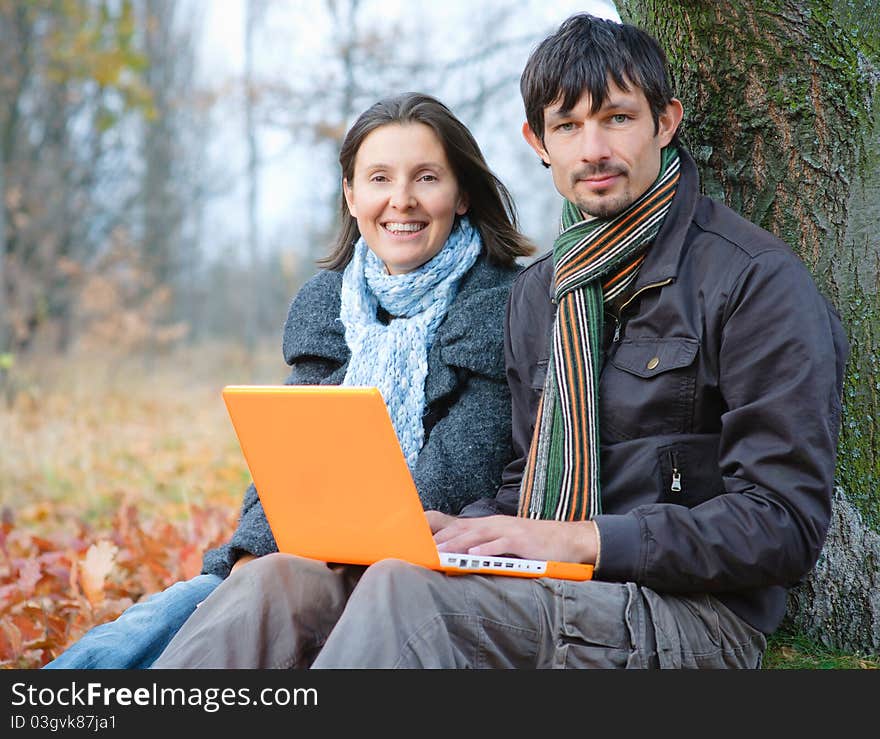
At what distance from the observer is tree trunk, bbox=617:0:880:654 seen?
2643mm

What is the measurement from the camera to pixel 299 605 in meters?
2.27

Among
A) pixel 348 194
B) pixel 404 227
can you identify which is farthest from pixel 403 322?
pixel 348 194

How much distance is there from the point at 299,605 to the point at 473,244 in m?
1.30

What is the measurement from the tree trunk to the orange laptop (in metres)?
0.91

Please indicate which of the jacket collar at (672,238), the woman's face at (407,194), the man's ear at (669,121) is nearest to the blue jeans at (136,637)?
the woman's face at (407,194)

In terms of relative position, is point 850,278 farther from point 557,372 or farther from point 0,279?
point 0,279

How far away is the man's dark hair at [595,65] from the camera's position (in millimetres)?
2424

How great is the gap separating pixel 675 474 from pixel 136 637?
1385 mm

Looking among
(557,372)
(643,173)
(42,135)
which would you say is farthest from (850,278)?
(42,135)

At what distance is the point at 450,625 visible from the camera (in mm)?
1999

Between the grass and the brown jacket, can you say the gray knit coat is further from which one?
the grass

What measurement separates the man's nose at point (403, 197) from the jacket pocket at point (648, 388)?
2.99ft

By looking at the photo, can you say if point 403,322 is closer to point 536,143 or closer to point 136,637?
point 536,143

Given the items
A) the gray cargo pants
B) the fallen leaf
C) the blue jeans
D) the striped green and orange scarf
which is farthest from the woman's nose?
the fallen leaf
